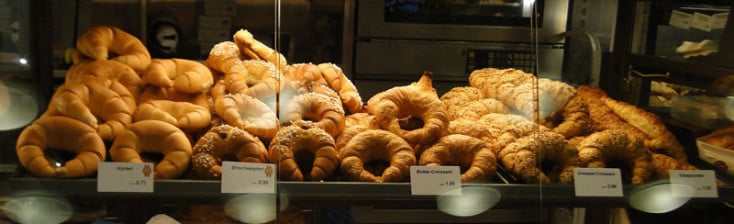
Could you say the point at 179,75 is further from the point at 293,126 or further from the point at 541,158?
the point at 541,158

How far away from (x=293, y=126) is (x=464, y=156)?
14.3 inches

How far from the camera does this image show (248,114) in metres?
1.37

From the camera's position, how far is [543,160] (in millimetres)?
1408

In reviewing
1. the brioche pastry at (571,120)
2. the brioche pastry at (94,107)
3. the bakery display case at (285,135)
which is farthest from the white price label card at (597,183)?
the brioche pastry at (94,107)

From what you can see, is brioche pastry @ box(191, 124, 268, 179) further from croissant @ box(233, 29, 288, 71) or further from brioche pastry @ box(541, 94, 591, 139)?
brioche pastry @ box(541, 94, 591, 139)

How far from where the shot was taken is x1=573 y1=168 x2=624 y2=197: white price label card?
1354mm

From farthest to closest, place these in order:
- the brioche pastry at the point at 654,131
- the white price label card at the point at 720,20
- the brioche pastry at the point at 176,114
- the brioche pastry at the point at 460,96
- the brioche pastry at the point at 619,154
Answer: the white price label card at the point at 720,20
the brioche pastry at the point at 460,96
the brioche pastry at the point at 654,131
the brioche pastry at the point at 619,154
the brioche pastry at the point at 176,114

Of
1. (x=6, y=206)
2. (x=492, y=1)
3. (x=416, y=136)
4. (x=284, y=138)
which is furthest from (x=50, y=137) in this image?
(x=492, y=1)

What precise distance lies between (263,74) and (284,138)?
0.76ft

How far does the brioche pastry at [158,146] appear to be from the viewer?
1.24 meters

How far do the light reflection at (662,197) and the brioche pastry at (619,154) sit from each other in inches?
1.1

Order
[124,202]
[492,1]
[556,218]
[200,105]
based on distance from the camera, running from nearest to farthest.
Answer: [124,202] → [200,105] → [556,218] → [492,1]

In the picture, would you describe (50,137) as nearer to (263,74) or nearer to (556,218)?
(263,74)

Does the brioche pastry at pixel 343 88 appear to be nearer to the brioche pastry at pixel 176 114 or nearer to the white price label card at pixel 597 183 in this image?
the brioche pastry at pixel 176 114
